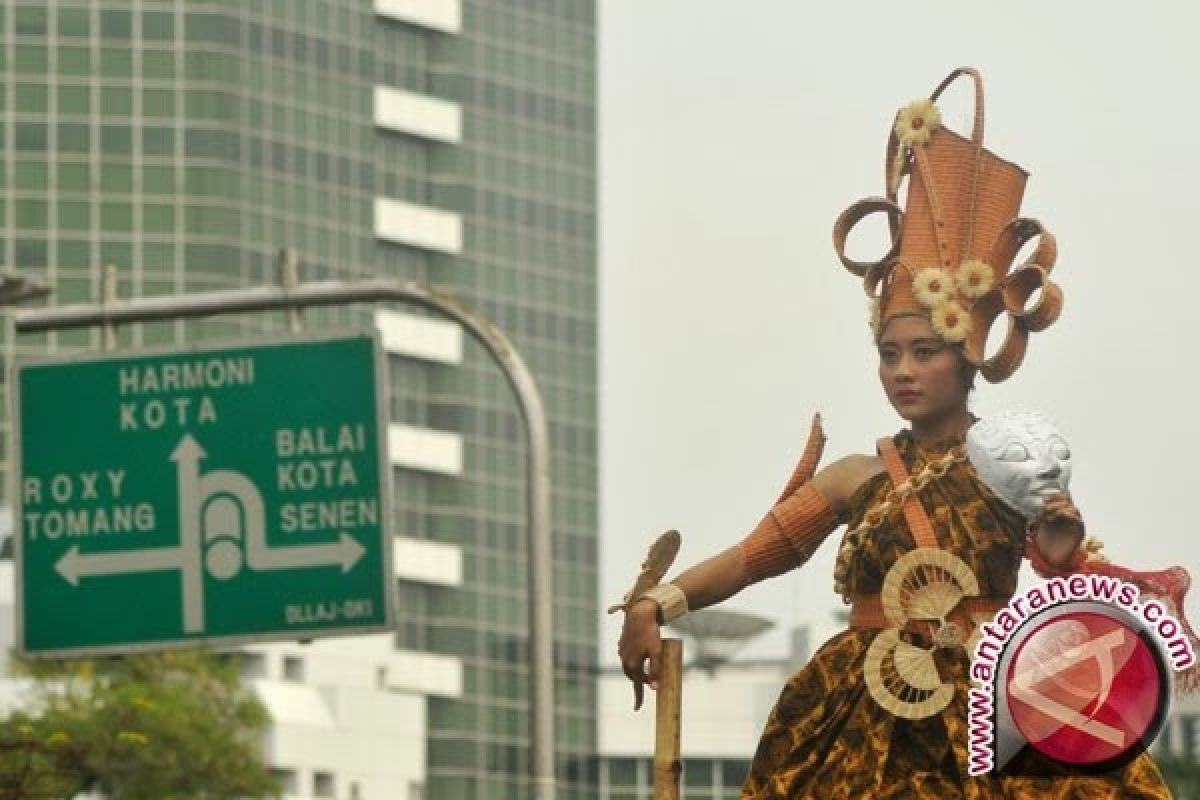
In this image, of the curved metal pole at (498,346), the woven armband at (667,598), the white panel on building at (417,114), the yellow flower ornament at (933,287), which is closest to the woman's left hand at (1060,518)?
the yellow flower ornament at (933,287)

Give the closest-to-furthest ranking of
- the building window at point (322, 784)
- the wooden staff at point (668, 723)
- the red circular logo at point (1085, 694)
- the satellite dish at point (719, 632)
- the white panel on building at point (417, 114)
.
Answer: the red circular logo at point (1085, 694) < the wooden staff at point (668, 723) < the satellite dish at point (719, 632) < the building window at point (322, 784) < the white panel on building at point (417, 114)

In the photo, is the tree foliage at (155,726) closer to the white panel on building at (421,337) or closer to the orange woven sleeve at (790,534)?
the white panel on building at (421,337)

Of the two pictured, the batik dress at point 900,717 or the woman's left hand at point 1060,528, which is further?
the woman's left hand at point 1060,528

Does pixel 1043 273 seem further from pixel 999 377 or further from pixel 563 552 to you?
pixel 563 552

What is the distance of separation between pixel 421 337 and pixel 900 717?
89.3 m

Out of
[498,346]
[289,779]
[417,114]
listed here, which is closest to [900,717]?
[498,346]

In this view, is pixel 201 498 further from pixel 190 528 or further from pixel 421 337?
pixel 421 337

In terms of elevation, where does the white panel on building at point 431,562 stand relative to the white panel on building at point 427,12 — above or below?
below

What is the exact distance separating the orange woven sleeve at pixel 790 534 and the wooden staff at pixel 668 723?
0.59 m

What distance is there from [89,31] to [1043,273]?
8590 cm

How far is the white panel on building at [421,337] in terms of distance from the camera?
345ft

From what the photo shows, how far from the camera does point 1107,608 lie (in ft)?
56.1

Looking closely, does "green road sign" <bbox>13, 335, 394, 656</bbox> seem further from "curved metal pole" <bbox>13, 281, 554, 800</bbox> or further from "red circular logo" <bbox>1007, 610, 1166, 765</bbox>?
"red circular logo" <bbox>1007, 610, 1166, 765</bbox>

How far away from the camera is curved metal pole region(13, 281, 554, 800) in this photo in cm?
2024
